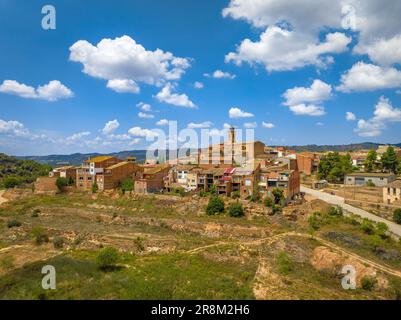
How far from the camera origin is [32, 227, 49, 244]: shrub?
1196 inches

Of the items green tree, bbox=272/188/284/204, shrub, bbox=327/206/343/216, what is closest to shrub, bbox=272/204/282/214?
green tree, bbox=272/188/284/204

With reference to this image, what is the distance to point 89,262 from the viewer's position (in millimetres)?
23938

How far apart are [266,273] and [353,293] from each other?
6030 millimetres

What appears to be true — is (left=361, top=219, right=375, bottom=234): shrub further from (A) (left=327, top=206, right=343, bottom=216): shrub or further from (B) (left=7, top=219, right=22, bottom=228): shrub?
(B) (left=7, top=219, right=22, bottom=228): shrub

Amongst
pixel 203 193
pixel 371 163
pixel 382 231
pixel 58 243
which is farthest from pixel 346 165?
pixel 58 243

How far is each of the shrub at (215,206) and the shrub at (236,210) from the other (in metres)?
1.31

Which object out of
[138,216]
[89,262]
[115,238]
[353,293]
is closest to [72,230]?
[115,238]

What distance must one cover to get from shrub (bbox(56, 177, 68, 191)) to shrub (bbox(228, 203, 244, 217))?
32132mm

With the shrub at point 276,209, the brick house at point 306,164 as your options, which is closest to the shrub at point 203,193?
the shrub at point 276,209

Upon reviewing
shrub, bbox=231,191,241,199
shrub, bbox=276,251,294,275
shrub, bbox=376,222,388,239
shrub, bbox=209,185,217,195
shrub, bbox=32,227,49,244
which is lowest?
shrub, bbox=276,251,294,275

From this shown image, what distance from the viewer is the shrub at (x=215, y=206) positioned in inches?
1494

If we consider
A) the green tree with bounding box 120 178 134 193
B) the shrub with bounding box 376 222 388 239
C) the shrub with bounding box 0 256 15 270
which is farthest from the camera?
the green tree with bounding box 120 178 134 193

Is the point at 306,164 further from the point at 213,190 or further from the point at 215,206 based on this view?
the point at 215,206

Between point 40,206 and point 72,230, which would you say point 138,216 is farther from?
point 40,206
